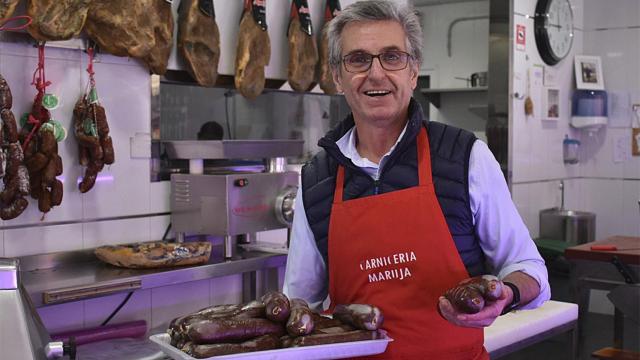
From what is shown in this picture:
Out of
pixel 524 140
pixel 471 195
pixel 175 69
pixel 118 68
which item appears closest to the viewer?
pixel 471 195

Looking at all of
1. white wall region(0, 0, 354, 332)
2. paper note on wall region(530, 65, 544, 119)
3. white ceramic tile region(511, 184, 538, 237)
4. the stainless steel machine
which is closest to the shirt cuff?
the stainless steel machine

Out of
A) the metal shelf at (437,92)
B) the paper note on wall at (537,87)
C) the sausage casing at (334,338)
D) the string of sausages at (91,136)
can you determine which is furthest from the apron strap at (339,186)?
the metal shelf at (437,92)

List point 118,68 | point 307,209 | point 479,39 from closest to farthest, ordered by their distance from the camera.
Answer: point 307,209, point 118,68, point 479,39

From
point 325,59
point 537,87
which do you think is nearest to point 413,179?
point 325,59

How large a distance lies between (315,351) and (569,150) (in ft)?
21.0

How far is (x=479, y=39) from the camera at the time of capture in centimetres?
869

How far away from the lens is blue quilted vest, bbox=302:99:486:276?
6.62 ft

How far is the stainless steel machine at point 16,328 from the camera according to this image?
1.72 m

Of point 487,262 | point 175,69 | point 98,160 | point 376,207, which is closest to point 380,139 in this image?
point 376,207

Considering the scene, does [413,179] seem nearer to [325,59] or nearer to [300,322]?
[300,322]

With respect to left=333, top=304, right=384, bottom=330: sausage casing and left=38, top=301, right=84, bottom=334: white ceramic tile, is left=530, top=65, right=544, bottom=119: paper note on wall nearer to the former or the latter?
left=38, top=301, right=84, bottom=334: white ceramic tile

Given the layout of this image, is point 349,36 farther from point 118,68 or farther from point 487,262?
point 118,68

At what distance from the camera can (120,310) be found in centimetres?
389

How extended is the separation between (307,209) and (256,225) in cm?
186
